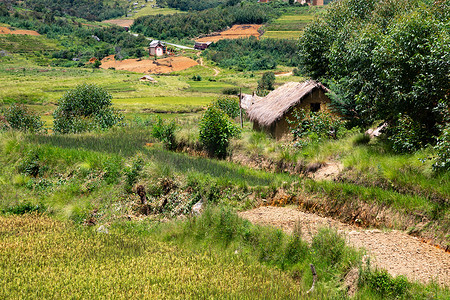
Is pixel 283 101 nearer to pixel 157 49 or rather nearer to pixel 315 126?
pixel 315 126

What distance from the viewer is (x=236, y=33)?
12262 centimetres

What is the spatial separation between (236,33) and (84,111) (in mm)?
104388

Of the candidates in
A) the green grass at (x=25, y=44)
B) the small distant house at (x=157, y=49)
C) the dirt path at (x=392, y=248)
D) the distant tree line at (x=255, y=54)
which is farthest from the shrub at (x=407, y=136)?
the green grass at (x=25, y=44)

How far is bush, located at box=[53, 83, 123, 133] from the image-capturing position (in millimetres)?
24120

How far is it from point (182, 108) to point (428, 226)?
34119 mm

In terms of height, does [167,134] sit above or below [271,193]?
above

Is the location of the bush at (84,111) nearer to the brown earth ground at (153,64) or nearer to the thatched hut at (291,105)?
the thatched hut at (291,105)

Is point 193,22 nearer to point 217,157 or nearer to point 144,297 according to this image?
point 217,157

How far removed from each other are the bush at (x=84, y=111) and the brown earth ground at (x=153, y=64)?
209 ft

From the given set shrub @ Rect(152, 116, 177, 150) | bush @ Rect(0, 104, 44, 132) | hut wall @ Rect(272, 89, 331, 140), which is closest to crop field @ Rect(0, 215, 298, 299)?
shrub @ Rect(152, 116, 177, 150)

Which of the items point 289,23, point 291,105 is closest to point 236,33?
point 289,23

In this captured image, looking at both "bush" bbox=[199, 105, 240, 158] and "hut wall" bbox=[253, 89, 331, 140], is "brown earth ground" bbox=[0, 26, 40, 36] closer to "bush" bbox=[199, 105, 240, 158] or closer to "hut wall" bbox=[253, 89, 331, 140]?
"bush" bbox=[199, 105, 240, 158]

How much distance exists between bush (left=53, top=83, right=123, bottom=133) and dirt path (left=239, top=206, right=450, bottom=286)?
17.0 metres

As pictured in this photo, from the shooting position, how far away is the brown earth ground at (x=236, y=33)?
117750 mm
